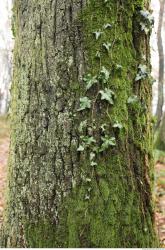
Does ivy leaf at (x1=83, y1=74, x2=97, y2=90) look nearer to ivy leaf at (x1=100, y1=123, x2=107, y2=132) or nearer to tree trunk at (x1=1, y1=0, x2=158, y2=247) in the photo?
tree trunk at (x1=1, y1=0, x2=158, y2=247)

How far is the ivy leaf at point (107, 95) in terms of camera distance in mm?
2322

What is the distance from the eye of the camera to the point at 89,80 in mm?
2330

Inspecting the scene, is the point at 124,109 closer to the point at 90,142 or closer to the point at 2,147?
the point at 90,142

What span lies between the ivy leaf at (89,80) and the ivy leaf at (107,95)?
3.2 inches

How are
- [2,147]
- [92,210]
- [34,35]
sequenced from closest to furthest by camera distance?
1. [92,210]
2. [34,35]
3. [2,147]

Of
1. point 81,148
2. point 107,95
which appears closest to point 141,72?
point 107,95

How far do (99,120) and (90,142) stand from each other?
16 centimetres

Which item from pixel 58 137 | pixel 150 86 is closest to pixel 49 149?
pixel 58 137

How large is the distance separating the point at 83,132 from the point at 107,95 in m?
0.30

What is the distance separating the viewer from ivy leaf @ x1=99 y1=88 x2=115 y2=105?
7.62 feet

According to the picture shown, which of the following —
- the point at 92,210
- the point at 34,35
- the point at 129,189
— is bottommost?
the point at 92,210

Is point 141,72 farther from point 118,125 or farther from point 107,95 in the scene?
point 118,125

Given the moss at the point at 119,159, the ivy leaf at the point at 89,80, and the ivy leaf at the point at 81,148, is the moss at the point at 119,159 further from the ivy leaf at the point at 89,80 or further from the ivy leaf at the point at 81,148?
the ivy leaf at the point at 81,148

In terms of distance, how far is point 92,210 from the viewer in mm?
2287
